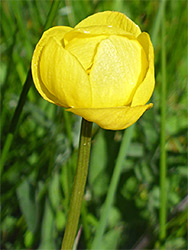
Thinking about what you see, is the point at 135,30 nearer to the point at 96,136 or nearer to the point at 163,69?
the point at 163,69

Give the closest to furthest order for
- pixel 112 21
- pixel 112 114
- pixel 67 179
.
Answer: pixel 112 114 < pixel 112 21 < pixel 67 179

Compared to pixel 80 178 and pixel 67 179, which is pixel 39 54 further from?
pixel 67 179

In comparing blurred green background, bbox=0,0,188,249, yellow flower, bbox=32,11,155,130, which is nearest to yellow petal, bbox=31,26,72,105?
yellow flower, bbox=32,11,155,130

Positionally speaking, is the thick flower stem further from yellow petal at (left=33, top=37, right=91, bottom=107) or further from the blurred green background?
the blurred green background

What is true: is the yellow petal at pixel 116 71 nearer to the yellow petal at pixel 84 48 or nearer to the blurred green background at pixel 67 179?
the yellow petal at pixel 84 48

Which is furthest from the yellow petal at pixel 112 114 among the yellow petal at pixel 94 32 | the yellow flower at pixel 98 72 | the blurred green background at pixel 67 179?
the blurred green background at pixel 67 179

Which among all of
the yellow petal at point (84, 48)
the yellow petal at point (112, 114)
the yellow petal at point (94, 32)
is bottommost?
the yellow petal at point (112, 114)

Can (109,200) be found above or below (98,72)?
below

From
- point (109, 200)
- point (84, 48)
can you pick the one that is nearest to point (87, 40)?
point (84, 48)
